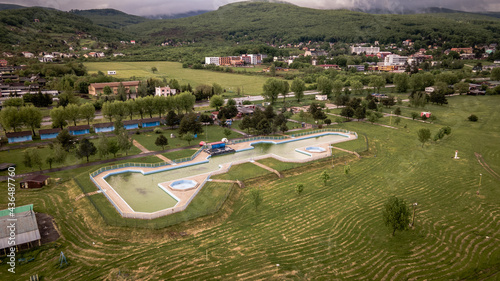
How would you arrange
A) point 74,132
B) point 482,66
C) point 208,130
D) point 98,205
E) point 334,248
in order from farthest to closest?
point 482,66, point 208,130, point 74,132, point 98,205, point 334,248

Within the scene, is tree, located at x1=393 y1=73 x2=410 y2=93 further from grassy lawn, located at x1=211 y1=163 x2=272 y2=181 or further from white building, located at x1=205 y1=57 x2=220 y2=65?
white building, located at x1=205 y1=57 x2=220 y2=65

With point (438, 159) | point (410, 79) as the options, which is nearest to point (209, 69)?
point (410, 79)

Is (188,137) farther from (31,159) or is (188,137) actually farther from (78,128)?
(78,128)

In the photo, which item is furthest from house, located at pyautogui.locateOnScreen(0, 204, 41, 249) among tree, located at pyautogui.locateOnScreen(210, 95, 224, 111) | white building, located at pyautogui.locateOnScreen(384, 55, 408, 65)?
white building, located at pyautogui.locateOnScreen(384, 55, 408, 65)

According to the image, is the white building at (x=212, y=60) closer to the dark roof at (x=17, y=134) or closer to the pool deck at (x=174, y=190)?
the dark roof at (x=17, y=134)

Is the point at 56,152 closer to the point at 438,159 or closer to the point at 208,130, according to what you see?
the point at 208,130

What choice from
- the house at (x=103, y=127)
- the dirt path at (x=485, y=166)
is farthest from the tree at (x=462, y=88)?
the house at (x=103, y=127)

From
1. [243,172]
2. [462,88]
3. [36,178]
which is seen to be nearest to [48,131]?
[36,178]

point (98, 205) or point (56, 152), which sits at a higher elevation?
point (56, 152)
